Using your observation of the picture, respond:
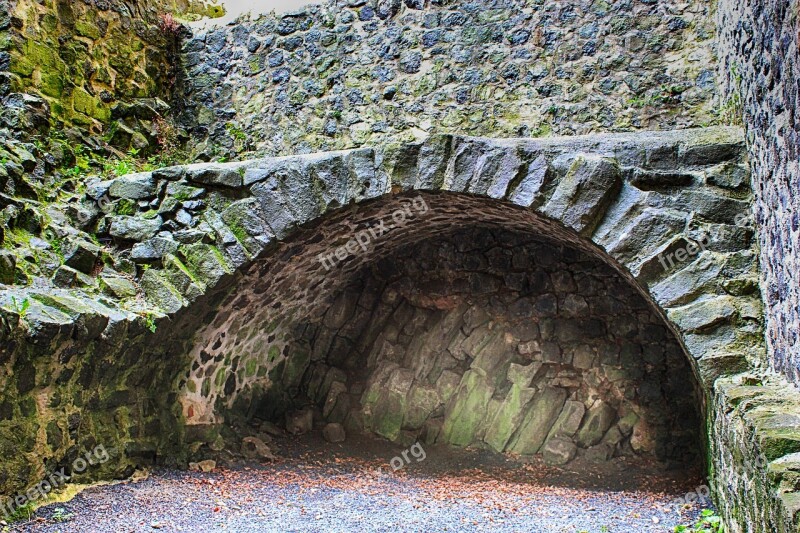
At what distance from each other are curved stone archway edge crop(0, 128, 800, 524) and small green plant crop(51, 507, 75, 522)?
0.83ft

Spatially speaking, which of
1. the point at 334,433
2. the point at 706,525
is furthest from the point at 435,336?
the point at 706,525

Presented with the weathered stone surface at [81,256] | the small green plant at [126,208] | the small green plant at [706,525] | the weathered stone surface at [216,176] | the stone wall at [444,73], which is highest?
the stone wall at [444,73]

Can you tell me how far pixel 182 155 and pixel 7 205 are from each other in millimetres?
2042

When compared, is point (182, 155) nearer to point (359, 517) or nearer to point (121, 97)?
point (121, 97)

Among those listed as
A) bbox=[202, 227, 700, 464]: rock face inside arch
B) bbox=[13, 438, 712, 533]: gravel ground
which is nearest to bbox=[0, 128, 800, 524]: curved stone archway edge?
bbox=[13, 438, 712, 533]: gravel ground

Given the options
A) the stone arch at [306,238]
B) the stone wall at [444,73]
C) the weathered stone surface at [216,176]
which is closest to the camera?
the stone arch at [306,238]

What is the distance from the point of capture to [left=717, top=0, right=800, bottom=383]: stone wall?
2.62 m

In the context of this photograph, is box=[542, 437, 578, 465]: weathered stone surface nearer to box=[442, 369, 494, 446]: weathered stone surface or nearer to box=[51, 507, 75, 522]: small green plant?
box=[442, 369, 494, 446]: weathered stone surface

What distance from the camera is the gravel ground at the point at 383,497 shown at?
384cm

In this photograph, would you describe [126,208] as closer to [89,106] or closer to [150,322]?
[150,322]

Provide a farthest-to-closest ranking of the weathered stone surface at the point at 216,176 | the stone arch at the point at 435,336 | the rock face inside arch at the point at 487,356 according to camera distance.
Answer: the rock face inside arch at the point at 487,356 → the stone arch at the point at 435,336 → the weathered stone surface at the point at 216,176
